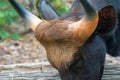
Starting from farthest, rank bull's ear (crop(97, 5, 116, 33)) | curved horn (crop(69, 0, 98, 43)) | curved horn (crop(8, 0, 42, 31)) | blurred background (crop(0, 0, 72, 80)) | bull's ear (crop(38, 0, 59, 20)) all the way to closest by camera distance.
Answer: blurred background (crop(0, 0, 72, 80)) < bull's ear (crop(38, 0, 59, 20)) < curved horn (crop(8, 0, 42, 31)) < bull's ear (crop(97, 5, 116, 33)) < curved horn (crop(69, 0, 98, 43))

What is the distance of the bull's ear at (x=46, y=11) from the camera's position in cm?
444

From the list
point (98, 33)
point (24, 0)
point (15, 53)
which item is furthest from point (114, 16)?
point (24, 0)

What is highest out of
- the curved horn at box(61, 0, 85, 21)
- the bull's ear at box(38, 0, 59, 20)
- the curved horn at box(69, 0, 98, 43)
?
the curved horn at box(69, 0, 98, 43)

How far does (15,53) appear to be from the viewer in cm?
827

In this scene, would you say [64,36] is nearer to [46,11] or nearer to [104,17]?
[104,17]

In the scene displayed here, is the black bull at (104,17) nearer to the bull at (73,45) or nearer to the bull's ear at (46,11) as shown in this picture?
the bull's ear at (46,11)

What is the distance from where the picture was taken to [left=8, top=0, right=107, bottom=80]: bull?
3.78 m

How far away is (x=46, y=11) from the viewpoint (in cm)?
453

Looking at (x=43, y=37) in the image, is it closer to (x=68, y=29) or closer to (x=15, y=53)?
(x=68, y=29)

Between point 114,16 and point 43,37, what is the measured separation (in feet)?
2.03

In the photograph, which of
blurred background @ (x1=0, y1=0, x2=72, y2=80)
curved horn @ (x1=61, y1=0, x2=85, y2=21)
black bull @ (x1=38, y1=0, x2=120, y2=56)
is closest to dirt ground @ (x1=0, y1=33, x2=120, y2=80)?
blurred background @ (x1=0, y1=0, x2=72, y2=80)

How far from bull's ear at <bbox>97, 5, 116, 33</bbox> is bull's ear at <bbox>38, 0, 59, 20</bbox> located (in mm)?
600

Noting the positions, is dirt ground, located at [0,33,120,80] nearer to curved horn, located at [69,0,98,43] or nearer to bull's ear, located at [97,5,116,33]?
bull's ear, located at [97,5,116,33]

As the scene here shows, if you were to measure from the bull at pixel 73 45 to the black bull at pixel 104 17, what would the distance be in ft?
0.38
